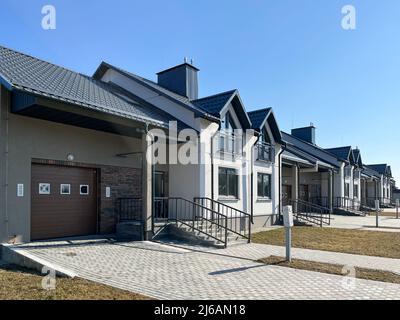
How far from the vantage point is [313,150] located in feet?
116

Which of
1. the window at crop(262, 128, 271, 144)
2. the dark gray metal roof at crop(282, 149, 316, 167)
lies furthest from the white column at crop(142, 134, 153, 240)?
the dark gray metal roof at crop(282, 149, 316, 167)

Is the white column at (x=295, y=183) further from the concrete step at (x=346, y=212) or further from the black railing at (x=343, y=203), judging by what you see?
the black railing at (x=343, y=203)

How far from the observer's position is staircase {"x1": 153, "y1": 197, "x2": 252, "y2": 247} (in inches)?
481

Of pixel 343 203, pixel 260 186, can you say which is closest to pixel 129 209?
pixel 260 186

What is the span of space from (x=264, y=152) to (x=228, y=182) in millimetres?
4036

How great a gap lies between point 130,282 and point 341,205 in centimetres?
3021

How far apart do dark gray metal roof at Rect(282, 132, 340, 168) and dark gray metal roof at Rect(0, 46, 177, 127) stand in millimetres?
24166

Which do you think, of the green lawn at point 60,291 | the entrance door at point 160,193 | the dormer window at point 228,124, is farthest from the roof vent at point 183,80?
the green lawn at point 60,291

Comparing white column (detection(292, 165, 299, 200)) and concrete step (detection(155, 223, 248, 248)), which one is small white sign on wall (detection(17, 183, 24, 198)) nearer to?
concrete step (detection(155, 223, 248, 248))

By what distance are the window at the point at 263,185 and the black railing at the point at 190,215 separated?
4.85 m

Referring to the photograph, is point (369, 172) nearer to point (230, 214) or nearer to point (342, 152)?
point (342, 152)

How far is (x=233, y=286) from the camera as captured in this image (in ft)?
22.0

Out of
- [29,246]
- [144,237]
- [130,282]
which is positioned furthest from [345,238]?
[29,246]
